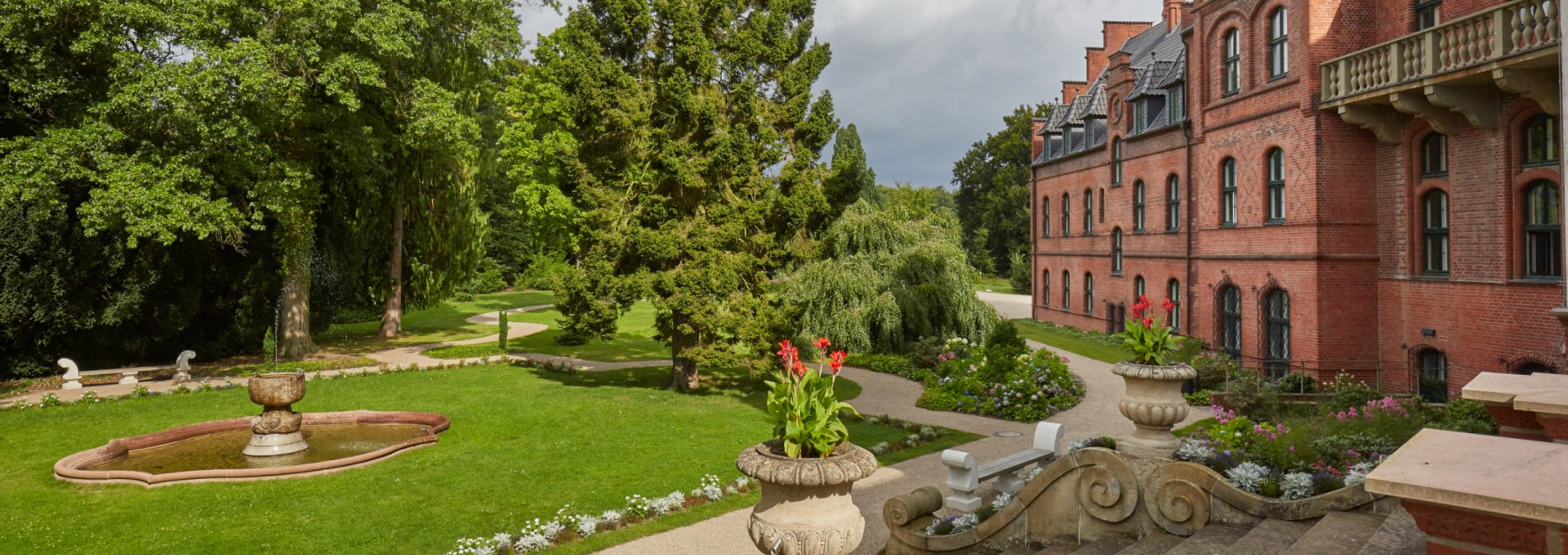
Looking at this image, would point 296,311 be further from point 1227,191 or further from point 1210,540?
point 1227,191

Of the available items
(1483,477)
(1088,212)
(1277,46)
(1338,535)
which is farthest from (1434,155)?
(1483,477)

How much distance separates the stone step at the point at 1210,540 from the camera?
6031mm

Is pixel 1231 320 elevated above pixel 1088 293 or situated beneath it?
situated beneath

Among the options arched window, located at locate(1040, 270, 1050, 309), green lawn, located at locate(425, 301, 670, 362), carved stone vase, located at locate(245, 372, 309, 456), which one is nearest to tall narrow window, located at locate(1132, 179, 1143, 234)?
arched window, located at locate(1040, 270, 1050, 309)

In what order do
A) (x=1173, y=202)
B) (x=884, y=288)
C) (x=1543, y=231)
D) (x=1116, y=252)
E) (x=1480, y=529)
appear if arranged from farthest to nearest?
(x=1116, y=252), (x=1173, y=202), (x=884, y=288), (x=1543, y=231), (x=1480, y=529)

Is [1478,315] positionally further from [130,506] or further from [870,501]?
[130,506]

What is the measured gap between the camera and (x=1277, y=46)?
736 inches

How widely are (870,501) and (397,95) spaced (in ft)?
63.4

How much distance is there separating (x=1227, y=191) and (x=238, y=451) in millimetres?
22360

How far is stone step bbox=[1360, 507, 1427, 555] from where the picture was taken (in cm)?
466

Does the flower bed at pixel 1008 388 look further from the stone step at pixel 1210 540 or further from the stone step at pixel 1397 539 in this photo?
the stone step at pixel 1397 539

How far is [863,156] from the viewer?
221 ft

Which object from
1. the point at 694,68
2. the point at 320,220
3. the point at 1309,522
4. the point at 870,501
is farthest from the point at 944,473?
the point at 320,220

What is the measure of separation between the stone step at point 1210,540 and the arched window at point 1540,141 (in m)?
12.2
